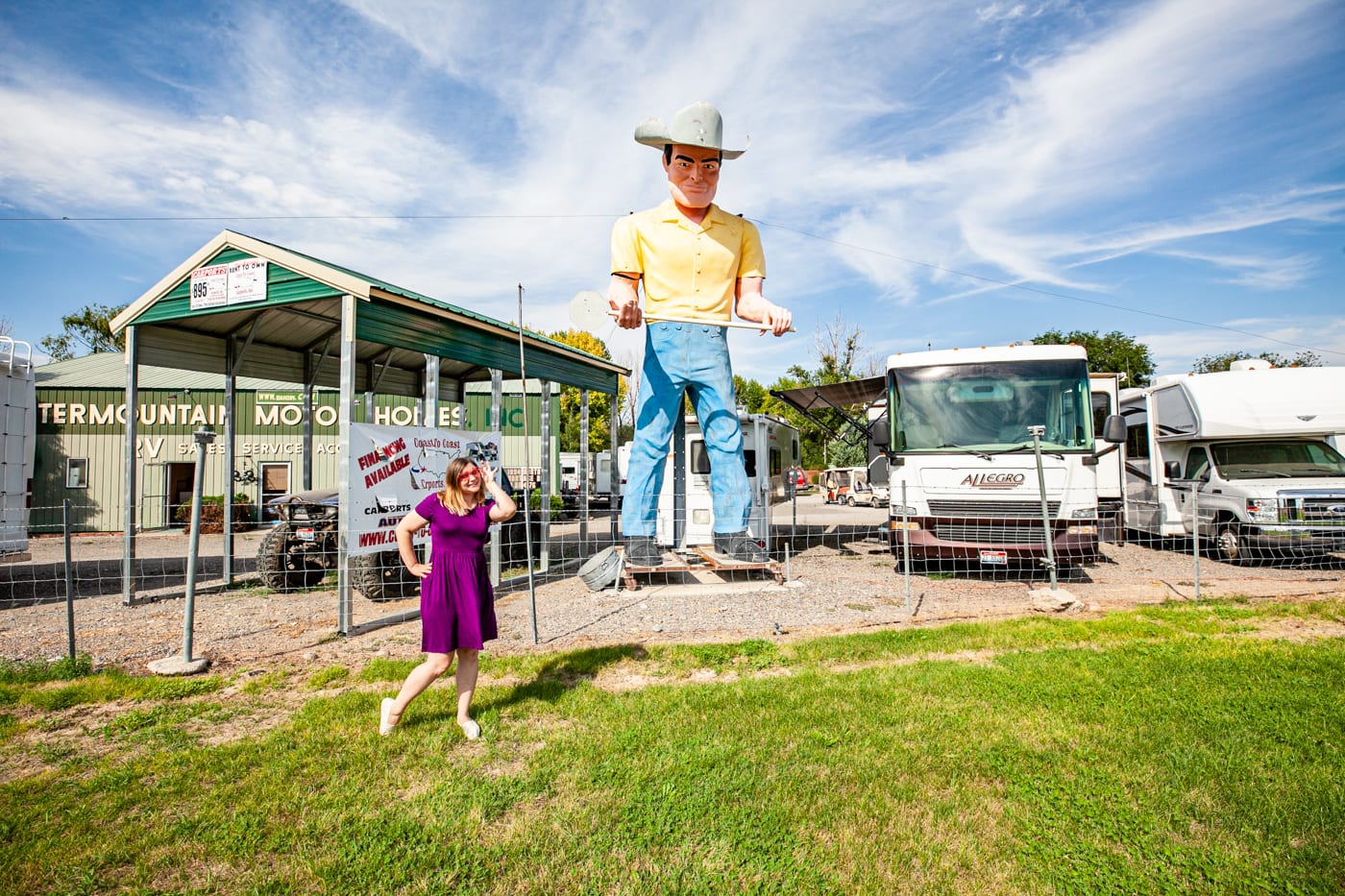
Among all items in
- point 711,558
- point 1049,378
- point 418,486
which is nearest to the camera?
point 418,486

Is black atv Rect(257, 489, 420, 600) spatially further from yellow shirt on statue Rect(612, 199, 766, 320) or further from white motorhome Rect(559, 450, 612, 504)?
white motorhome Rect(559, 450, 612, 504)

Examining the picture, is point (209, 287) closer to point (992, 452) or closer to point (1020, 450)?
point (992, 452)

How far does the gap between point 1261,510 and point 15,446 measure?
52.6 ft

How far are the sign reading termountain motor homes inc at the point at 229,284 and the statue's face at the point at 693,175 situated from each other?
171 inches

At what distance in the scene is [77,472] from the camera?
20.6 meters

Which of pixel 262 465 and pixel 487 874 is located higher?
pixel 262 465

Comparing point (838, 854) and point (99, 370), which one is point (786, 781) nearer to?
point (838, 854)

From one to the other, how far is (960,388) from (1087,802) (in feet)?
22.6

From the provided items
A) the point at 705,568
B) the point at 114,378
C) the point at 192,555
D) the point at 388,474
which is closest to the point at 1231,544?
the point at 705,568

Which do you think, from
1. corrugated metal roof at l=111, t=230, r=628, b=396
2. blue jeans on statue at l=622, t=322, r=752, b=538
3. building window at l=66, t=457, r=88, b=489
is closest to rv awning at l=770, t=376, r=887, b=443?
corrugated metal roof at l=111, t=230, r=628, b=396

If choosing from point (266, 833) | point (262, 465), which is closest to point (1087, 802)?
point (266, 833)

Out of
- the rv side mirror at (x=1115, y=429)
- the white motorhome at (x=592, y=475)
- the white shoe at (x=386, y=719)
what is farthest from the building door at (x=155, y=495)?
the rv side mirror at (x=1115, y=429)

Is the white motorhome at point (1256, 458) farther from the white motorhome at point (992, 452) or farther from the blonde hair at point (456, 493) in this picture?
the blonde hair at point (456, 493)

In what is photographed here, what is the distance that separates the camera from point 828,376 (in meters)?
37.6
